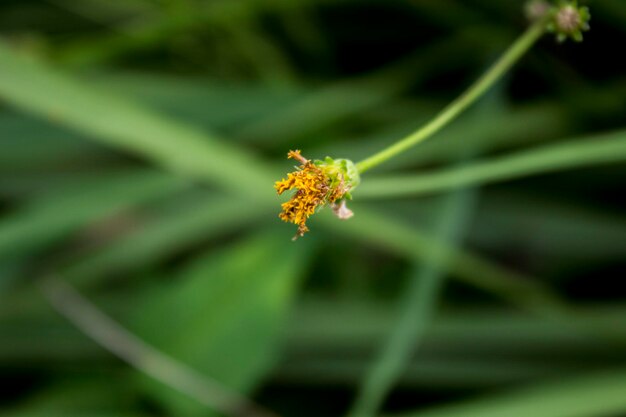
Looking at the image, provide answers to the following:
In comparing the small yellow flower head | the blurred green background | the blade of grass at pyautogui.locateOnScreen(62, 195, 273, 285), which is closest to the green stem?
the small yellow flower head

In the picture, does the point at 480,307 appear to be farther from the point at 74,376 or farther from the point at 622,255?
the point at 74,376

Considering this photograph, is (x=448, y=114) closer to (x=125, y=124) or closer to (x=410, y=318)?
(x=410, y=318)

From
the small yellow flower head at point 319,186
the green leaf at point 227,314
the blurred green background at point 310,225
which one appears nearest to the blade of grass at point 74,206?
the blurred green background at point 310,225

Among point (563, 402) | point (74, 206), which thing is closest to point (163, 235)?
point (74, 206)

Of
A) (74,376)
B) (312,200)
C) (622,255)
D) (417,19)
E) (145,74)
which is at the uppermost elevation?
(417,19)

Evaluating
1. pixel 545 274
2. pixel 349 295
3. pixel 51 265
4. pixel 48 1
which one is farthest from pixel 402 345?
pixel 48 1

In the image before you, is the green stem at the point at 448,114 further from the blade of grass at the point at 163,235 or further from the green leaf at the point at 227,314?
the blade of grass at the point at 163,235
